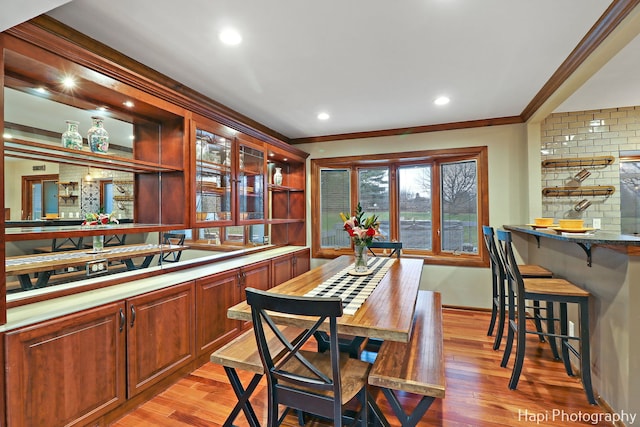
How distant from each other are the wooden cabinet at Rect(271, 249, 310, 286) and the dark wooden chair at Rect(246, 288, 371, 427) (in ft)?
7.02

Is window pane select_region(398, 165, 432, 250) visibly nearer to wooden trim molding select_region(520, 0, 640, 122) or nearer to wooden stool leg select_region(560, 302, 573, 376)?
wooden trim molding select_region(520, 0, 640, 122)

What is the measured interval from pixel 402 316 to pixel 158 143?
7.76 feet

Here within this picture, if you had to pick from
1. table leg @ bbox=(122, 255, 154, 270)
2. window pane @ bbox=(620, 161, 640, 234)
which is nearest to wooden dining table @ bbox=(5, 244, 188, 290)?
table leg @ bbox=(122, 255, 154, 270)

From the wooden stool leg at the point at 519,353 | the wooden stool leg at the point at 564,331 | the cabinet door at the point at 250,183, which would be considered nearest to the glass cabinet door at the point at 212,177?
the cabinet door at the point at 250,183

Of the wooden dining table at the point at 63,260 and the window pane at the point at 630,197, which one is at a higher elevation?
the window pane at the point at 630,197

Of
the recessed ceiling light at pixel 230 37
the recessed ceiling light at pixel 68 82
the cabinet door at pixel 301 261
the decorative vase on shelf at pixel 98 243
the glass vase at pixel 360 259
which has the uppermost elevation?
the recessed ceiling light at pixel 230 37

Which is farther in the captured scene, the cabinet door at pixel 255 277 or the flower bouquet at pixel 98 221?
the cabinet door at pixel 255 277

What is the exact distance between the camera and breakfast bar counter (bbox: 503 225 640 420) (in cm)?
176

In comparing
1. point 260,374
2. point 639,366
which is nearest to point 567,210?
point 639,366

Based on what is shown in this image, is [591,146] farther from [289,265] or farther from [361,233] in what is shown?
[289,265]

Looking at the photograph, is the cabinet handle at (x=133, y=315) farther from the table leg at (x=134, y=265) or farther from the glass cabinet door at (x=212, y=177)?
the glass cabinet door at (x=212, y=177)

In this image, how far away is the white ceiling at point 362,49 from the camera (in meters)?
1.77

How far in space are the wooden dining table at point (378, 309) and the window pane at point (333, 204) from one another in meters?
2.15

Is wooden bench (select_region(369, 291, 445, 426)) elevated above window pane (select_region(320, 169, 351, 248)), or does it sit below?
below
